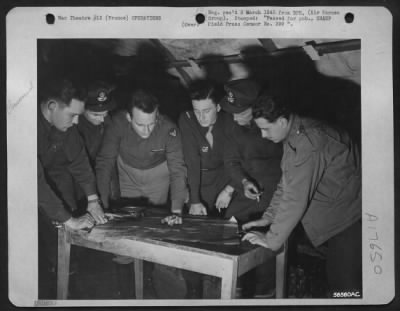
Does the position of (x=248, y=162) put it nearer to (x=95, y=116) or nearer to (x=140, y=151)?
(x=140, y=151)

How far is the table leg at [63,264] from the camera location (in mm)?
1280

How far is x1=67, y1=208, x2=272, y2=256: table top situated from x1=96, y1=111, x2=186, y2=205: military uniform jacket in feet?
0.21

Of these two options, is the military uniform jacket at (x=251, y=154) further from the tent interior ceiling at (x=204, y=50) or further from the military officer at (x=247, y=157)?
the tent interior ceiling at (x=204, y=50)

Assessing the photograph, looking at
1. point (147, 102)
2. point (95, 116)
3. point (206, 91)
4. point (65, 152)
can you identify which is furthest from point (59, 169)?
point (206, 91)

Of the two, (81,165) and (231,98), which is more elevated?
(231,98)

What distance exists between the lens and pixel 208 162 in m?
1.28

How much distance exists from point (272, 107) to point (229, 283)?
1.31 ft

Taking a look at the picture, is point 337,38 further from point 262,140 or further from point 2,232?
point 2,232

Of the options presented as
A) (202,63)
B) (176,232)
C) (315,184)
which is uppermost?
(202,63)

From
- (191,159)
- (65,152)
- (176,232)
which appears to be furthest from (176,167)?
(65,152)

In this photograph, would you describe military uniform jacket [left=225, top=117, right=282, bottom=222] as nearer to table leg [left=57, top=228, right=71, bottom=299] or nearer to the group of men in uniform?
the group of men in uniform

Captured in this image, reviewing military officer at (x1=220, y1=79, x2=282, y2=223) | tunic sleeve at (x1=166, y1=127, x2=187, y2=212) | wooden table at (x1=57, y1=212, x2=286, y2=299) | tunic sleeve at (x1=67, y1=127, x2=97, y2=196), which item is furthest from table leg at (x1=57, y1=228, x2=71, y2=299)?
military officer at (x1=220, y1=79, x2=282, y2=223)

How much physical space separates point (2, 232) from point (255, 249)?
1.86ft

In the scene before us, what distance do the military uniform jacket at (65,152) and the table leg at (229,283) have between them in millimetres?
344
